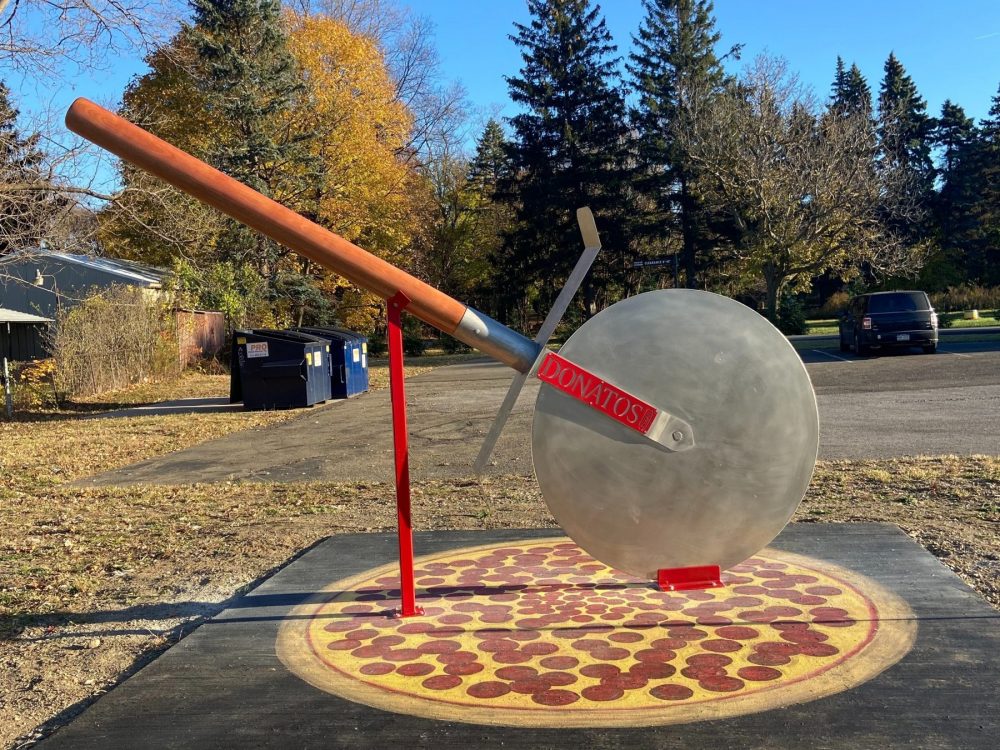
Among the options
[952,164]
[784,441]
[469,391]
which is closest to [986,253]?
[952,164]

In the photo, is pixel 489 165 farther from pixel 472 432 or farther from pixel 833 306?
pixel 472 432

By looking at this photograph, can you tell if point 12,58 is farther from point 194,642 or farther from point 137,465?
point 194,642

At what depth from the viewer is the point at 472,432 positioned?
12781 millimetres

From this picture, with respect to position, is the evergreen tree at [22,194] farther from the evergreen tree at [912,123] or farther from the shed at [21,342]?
the evergreen tree at [912,123]

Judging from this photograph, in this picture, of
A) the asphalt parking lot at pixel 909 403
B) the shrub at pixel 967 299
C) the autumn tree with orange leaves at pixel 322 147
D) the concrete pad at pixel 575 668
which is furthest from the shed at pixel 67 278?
the shrub at pixel 967 299

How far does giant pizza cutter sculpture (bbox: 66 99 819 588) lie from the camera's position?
13.3 ft

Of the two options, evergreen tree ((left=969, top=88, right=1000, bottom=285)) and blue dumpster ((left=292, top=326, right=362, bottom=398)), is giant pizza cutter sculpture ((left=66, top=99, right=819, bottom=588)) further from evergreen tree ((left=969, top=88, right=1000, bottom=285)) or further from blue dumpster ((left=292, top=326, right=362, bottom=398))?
evergreen tree ((left=969, top=88, right=1000, bottom=285))

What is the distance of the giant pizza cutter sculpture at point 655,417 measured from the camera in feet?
13.3

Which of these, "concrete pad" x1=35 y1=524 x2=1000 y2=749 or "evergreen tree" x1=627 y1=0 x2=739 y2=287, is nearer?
"concrete pad" x1=35 y1=524 x2=1000 y2=749

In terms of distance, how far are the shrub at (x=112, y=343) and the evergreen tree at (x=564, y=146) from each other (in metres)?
24.5

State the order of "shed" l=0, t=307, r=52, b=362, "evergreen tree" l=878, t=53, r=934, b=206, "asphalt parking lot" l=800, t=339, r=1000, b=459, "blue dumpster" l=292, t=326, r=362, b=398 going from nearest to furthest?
"asphalt parking lot" l=800, t=339, r=1000, b=459 < "blue dumpster" l=292, t=326, r=362, b=398 < "shed" l=0, t=307, r=52, b=362 < "evergreen tree" l=878, t=53, r=934, b=206

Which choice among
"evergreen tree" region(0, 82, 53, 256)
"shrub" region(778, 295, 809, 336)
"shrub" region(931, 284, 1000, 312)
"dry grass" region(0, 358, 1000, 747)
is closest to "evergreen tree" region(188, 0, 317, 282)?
"evergreen tree" region(0, 82, 53, 256)

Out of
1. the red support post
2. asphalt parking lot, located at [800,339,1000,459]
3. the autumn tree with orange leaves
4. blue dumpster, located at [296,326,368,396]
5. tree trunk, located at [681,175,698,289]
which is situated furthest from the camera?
tree trunk, located at [681,175,698,289]

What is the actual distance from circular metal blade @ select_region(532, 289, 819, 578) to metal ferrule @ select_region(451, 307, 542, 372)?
188mm
